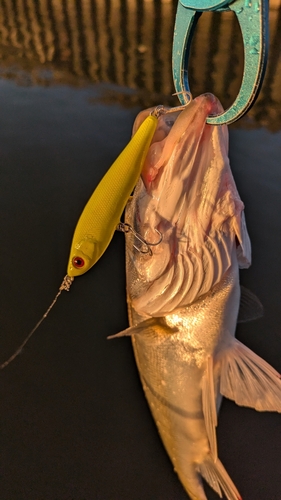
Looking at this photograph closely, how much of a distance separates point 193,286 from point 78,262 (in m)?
0.47

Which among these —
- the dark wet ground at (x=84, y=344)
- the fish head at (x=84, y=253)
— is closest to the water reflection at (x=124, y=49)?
the dark wet ground at (x=84, y=344)

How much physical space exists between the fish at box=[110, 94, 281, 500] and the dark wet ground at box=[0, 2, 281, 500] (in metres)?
0.55

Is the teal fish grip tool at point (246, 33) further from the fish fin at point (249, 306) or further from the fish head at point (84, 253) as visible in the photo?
the fish fin at point (249, 306)

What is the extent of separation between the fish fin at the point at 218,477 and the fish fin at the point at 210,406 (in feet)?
0.49

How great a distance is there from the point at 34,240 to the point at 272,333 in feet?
5.88

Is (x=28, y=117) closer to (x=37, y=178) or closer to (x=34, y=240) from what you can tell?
(x=37, y=178)

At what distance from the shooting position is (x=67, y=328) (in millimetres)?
2273

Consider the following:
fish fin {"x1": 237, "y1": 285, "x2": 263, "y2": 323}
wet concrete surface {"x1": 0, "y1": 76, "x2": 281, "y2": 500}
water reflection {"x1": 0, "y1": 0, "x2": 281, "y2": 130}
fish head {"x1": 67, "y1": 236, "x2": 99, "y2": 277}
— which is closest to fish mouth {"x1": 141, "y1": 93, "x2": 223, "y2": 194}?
fish head {"x1": 67, "y1": 236, "x2": 99, "y2": 277}

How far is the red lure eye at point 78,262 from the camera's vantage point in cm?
98

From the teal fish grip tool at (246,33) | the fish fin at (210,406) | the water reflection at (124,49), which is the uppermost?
the water reflection at (124,49)

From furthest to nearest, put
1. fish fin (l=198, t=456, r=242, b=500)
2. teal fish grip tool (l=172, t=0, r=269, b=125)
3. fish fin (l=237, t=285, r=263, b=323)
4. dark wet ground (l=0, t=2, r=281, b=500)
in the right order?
1. dark wet ground (l=0, t=2, r=281, b=500)
2. fish fin (l=237, t=285, r=263, b=323)
3. fish fin (l=198, t=456, r=242, b=500)
4. teal fish grip tool (l=172, t=0, r=269, b=125)

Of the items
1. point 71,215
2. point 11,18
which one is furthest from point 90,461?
point 11,18

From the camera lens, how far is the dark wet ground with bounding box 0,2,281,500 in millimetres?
1818

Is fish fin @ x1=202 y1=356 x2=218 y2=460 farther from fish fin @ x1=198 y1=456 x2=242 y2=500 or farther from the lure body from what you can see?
the lure body
